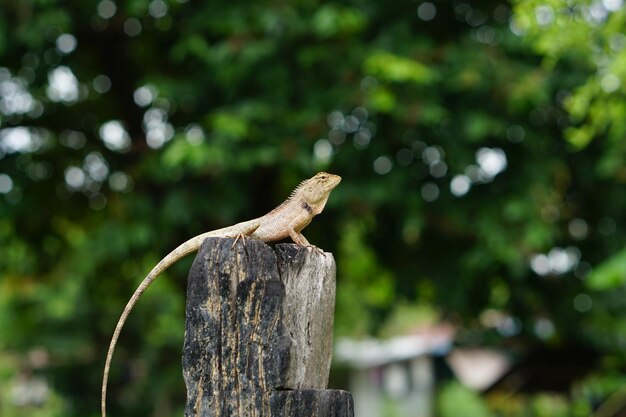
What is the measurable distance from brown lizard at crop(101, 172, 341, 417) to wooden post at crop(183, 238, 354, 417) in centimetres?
40

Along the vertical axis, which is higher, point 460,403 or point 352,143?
point 352,143

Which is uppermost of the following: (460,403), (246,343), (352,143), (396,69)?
(396,69)

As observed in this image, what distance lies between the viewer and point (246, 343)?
4.54 meters

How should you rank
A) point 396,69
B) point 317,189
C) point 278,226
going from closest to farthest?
point 278,226 → point 317,189 → point 396,69

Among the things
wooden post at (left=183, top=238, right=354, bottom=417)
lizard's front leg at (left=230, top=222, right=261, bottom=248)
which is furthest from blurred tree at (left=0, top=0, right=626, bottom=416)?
wooden post at (left=183, top=238, right=354, bottom=417)

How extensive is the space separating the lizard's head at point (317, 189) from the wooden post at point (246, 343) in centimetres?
107

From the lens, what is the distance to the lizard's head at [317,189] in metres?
5.80

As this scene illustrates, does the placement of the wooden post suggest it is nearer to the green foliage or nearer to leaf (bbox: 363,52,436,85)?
leaf (bbox: 363,52,436,85)

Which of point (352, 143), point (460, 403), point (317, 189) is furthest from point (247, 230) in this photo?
point (460, 403)

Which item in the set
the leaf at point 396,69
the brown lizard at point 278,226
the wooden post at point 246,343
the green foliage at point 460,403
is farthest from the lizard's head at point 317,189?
the green foliage at point 460,403

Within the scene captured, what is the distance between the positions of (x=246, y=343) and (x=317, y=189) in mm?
1503

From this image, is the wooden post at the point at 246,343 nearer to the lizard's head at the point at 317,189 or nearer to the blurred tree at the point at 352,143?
the lizard's head at the point at 317,189

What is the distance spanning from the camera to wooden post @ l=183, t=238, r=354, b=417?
4.50 m

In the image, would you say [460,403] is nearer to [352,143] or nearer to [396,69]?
[352,143]
